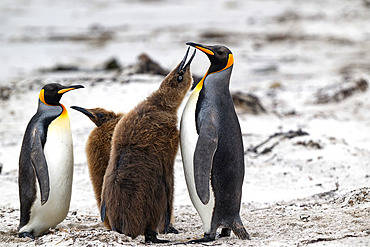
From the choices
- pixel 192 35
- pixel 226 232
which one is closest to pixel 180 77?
pixel 226 232

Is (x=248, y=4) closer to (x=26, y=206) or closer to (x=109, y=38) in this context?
(x=109, y=38)

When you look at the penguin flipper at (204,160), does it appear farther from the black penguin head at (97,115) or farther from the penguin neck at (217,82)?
the black penguin head at (97,115)

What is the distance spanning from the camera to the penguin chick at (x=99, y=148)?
→ 4617 millimetres

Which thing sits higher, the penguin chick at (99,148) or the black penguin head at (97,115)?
the black penguin head at (97,115)

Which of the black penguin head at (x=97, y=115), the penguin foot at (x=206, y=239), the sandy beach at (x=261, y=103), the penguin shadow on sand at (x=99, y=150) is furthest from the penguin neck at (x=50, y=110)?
the penguin foot at (x=206, y=239)

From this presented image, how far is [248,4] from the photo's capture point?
41.2 metres

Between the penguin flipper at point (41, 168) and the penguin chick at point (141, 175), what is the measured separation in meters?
0.70

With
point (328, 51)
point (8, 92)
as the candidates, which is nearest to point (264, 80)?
point (328, 51)

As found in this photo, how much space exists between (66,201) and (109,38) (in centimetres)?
2188

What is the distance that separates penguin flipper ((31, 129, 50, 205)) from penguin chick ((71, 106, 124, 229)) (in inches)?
15.3

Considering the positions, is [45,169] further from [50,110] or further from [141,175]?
[141,175]

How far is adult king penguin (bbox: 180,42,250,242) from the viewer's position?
13.3ft

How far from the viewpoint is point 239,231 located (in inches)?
161

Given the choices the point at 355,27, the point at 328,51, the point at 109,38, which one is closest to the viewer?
the point at 328,51
